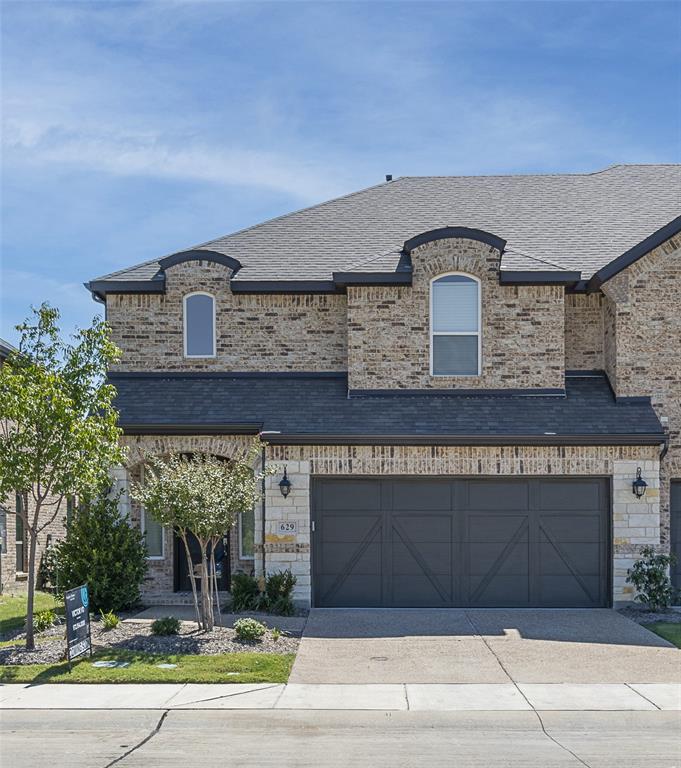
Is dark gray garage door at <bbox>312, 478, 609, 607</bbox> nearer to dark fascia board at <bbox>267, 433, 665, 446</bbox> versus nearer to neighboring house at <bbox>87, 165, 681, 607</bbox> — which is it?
neighboring house at <bbox>87, 165, 681, 607</bbox>

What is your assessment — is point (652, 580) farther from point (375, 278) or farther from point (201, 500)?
point (201, 500)

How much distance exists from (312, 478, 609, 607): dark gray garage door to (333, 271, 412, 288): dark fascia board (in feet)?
12.5

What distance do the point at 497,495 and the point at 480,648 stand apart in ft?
13.5

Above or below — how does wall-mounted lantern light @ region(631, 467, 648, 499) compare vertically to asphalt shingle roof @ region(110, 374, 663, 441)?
→ below

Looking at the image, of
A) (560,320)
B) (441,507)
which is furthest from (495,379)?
(441,507)

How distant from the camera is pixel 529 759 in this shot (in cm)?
861

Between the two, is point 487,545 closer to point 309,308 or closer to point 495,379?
point 495,379

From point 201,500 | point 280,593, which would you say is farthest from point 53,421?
point 280,593

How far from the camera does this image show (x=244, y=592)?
16.5 meters

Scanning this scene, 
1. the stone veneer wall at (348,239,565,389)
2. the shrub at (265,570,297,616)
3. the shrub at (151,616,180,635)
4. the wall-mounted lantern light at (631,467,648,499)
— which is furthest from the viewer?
the stone veneer wall at (348,239,565,389)

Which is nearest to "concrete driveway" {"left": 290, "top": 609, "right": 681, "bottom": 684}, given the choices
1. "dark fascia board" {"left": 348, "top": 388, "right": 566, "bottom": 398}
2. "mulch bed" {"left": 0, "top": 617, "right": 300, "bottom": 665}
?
"mulch bed" {"left": 0, "top": 617, "right": 300, "bottom": 665}

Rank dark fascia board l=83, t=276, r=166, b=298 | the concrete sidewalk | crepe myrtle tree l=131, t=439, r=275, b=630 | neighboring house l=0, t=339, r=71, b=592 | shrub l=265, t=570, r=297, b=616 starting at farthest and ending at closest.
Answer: neighboring house l=0, t=339, r=71, b=592, dark fascia board l=83, t=276, r=166, b=298, shrub l=265, t=570, r=297, b=616, crepe myrtle tree l=131, t=439, r=275, b=630, the concrete sidewalk

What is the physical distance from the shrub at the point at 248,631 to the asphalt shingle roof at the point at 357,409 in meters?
4.13

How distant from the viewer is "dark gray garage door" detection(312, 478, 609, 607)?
17266mm
